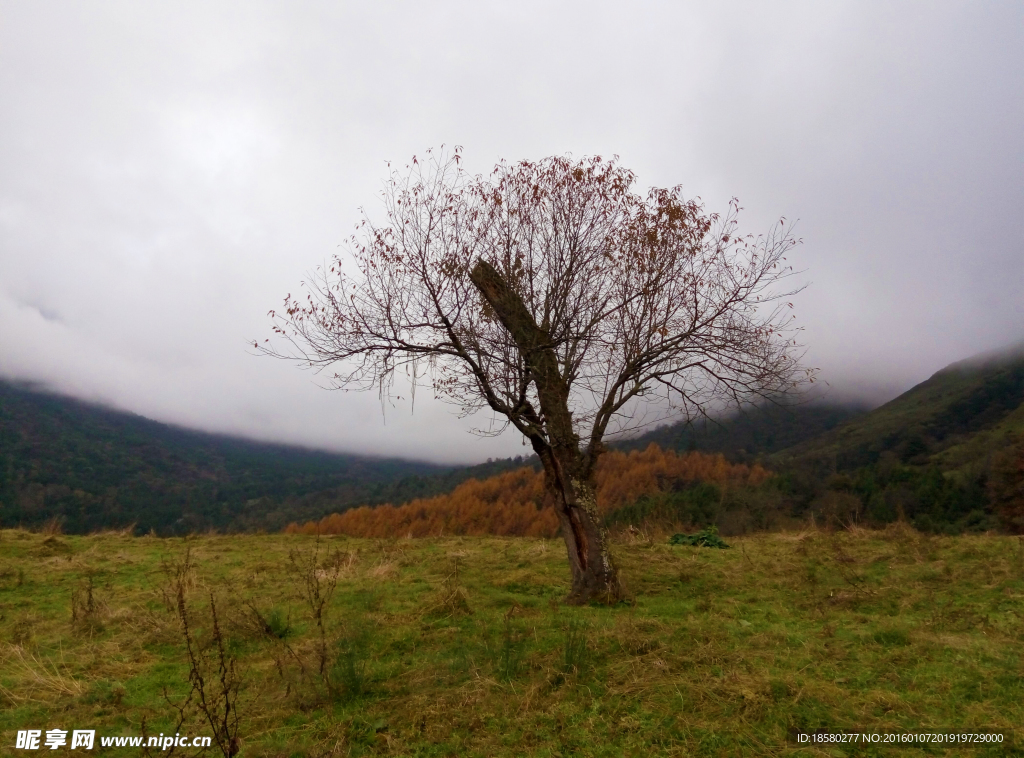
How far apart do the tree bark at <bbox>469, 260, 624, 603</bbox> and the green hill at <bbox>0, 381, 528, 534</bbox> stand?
201 feet

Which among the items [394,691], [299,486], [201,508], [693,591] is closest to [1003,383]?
[693,591]

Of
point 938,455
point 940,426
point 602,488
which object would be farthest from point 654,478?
point 940,426

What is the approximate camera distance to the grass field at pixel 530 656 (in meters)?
4.54

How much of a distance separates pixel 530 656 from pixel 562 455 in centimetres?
312

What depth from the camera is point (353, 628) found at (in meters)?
6.91

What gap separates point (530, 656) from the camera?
19.7ft

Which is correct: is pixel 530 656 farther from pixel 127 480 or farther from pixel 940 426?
pixel 127 480

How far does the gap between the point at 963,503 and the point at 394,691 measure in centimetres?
4960

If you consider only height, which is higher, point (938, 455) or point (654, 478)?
point (938, 455)

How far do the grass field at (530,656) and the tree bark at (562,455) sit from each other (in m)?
0.56

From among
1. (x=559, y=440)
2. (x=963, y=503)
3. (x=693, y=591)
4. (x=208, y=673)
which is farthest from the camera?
(x=963, y=503)

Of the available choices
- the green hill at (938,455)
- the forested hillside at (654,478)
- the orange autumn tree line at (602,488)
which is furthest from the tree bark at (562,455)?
the orange autumn tree line at (602,488)

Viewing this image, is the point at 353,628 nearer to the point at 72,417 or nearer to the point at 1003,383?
the point at 1003,383

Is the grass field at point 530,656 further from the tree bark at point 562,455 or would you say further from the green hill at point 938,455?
the green hill at point 938,455
